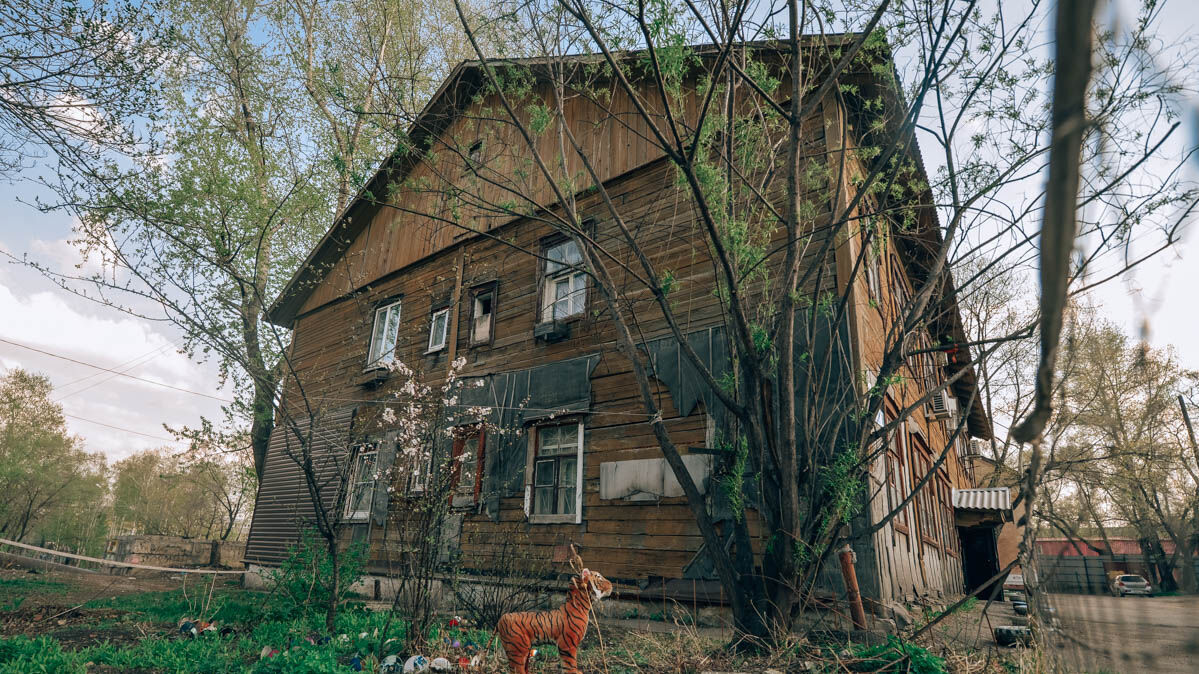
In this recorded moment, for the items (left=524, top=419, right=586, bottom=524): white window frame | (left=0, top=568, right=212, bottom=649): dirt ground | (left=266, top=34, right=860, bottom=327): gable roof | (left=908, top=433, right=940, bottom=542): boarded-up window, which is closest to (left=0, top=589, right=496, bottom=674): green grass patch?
(left=0, top=568, right=212, bottom=649): dirt ground

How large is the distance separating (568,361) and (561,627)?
19.2 ft

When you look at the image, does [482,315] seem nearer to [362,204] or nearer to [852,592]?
[362,204]

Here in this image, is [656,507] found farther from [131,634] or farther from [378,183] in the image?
[378,183]

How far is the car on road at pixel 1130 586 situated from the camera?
2.80 ft

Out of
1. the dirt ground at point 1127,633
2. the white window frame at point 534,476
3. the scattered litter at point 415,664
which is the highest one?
the white window frame at point 534,476

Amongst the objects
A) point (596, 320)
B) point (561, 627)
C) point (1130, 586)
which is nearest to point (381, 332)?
point (596, 320)

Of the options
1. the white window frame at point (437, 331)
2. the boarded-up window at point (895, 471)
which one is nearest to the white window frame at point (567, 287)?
Answer: the white window frame at point (437, 331)

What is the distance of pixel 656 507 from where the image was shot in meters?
8.49

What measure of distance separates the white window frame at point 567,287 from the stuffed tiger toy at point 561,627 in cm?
602

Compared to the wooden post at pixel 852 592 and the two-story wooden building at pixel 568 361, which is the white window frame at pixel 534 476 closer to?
the two-story wooden building at pixel 568 361

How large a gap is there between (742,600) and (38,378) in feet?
116

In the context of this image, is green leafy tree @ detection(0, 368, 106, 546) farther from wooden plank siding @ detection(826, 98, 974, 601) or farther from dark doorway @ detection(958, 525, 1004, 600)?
dark doorway @ detection(958, 525, 1004, 600)

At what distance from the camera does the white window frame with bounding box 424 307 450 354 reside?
42.6 ft

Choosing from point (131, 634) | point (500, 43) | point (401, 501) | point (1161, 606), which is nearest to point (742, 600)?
point (401, 501)
